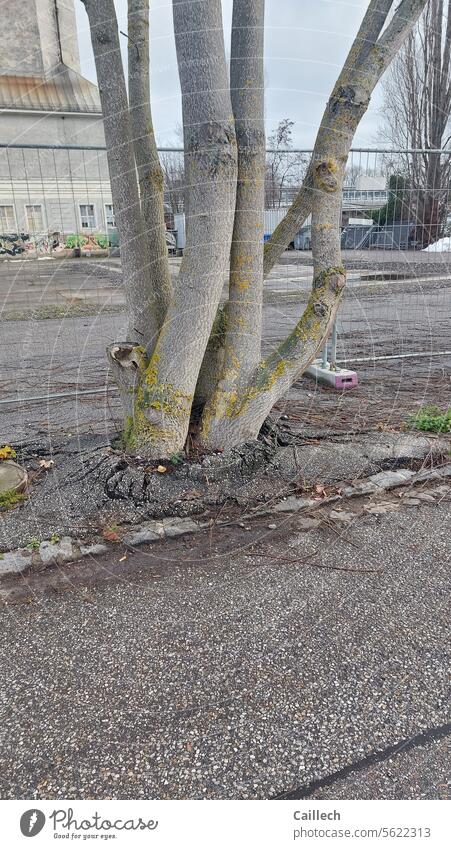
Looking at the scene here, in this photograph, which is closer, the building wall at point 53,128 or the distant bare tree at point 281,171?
the distant bare tree at point 281,171

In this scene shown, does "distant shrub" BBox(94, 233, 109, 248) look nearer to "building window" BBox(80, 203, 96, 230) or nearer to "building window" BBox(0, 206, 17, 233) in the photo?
"building window" BBox(80, 203, 96, 230)

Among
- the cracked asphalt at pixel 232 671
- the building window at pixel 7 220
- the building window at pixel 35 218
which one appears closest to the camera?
the cracked asphalt at pixel 232 671

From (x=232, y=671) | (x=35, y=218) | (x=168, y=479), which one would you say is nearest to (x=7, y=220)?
(x=35, y=218)

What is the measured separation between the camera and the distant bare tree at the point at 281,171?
14.9ft

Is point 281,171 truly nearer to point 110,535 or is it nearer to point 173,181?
point 173,181

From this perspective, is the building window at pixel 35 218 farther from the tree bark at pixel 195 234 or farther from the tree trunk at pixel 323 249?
the tree trunk at pixel 323 249

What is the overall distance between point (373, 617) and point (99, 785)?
1214 millimetres

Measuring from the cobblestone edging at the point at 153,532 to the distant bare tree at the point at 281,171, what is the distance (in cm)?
251

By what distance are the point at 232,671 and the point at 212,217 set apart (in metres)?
2.25

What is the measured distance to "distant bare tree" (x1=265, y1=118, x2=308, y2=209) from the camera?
4.53 metres

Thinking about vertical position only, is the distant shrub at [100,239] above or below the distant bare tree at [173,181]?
below
